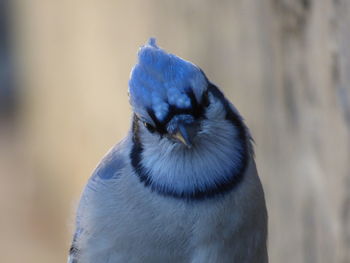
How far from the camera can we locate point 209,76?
131 inches

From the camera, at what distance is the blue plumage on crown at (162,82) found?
1693 millimetres

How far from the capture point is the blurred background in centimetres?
219

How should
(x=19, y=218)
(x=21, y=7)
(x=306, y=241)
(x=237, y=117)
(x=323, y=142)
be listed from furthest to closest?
1. (x=21, y=7)
2. (x=19, y=218)
3. (x=306, y=241)
4. (x=323, y=142)
5. (x=237, y=117)

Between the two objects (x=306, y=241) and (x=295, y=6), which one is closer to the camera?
(x=295, y=6)

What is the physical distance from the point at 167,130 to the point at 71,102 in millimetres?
3728

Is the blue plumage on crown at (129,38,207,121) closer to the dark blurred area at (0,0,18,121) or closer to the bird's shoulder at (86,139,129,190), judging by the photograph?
the bird's shoulder at (86,139,129,190)

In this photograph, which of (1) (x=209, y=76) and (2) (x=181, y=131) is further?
(1) (x=209, y=76)

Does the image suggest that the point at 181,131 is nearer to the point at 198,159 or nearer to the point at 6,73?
the point at 198,159

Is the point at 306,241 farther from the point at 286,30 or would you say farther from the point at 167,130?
the point at 167,130

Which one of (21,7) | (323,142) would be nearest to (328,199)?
(323,142)

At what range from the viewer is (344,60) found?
1998 mm

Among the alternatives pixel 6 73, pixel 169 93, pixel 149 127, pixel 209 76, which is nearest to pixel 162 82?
pixel 169 93

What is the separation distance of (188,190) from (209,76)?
4.99 ft

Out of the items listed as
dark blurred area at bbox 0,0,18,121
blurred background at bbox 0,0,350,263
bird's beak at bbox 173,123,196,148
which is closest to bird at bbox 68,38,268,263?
bird's beak at bbox 173,123,196,148
